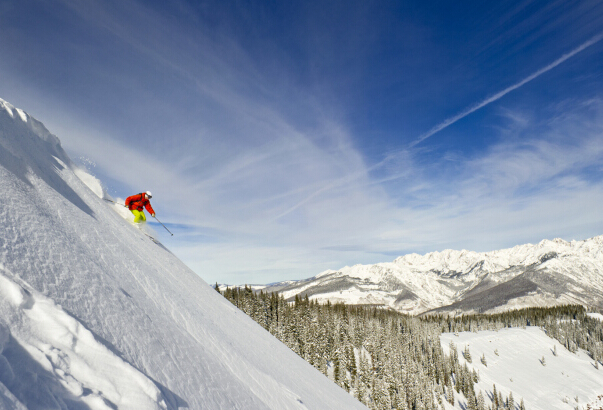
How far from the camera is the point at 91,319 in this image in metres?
3.67

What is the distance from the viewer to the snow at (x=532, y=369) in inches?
4747

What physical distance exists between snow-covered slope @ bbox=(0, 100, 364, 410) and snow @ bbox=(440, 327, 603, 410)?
129 meters

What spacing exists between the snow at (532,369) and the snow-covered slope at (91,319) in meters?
129

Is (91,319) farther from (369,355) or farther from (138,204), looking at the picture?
(369,355)

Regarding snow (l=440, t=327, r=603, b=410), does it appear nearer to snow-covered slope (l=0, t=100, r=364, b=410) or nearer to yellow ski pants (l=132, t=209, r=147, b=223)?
yellow ski pants (l=132, t=209, r=147, b=223)

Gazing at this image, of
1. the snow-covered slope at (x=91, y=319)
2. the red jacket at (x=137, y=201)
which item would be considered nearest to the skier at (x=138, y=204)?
the red jacket at (x=137, y=201)

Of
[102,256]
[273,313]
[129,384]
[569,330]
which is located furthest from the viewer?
[569,330]

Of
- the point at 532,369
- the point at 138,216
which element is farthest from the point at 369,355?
the point at 138,216

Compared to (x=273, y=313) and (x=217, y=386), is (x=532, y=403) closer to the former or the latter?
(x=273, y=313)

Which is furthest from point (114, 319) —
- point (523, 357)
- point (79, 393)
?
point (523, 357)

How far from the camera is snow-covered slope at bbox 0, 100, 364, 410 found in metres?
2.65

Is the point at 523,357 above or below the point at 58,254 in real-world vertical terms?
below

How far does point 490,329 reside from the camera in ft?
624

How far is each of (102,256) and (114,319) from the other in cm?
219
